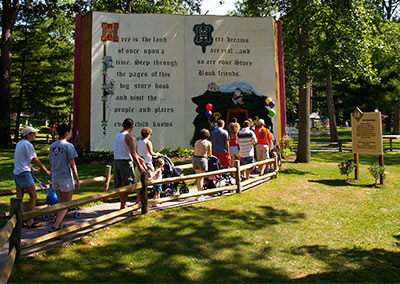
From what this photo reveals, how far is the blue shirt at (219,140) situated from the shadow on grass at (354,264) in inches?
167

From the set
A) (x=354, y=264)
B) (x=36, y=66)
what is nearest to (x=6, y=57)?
(x=36, y=66)

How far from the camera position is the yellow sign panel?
11292mm

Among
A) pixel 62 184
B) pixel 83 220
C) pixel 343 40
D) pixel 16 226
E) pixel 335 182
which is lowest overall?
pixel 83 220

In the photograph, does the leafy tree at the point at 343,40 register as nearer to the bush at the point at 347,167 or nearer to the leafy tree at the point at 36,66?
the bush at the point at 347,167

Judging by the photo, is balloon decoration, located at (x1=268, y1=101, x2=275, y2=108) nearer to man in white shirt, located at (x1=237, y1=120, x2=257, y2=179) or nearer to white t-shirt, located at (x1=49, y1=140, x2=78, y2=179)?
man in white shirt, located at (x1=237, y1=120, x2=257, y2=179)

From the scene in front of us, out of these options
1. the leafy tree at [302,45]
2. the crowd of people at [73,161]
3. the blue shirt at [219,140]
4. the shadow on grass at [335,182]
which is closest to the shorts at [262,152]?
the shadow on grass at [335,182]

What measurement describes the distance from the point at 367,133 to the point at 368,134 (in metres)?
0.05

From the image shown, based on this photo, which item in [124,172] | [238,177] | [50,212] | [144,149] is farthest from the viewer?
[238,177]

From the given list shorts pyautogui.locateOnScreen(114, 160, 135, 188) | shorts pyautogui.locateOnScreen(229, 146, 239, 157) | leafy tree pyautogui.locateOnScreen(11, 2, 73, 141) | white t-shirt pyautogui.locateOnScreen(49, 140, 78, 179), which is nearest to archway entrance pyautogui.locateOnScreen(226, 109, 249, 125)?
shorts pyautogui.locateOnScreen(229, 146, 239, 157)

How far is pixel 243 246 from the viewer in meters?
6.07

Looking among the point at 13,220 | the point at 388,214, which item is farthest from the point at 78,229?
the point at 388,214

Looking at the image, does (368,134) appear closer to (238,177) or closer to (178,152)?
(238,177)

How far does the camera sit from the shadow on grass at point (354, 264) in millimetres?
5020

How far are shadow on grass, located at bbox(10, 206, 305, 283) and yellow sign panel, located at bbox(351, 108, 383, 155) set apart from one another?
5904 mm
